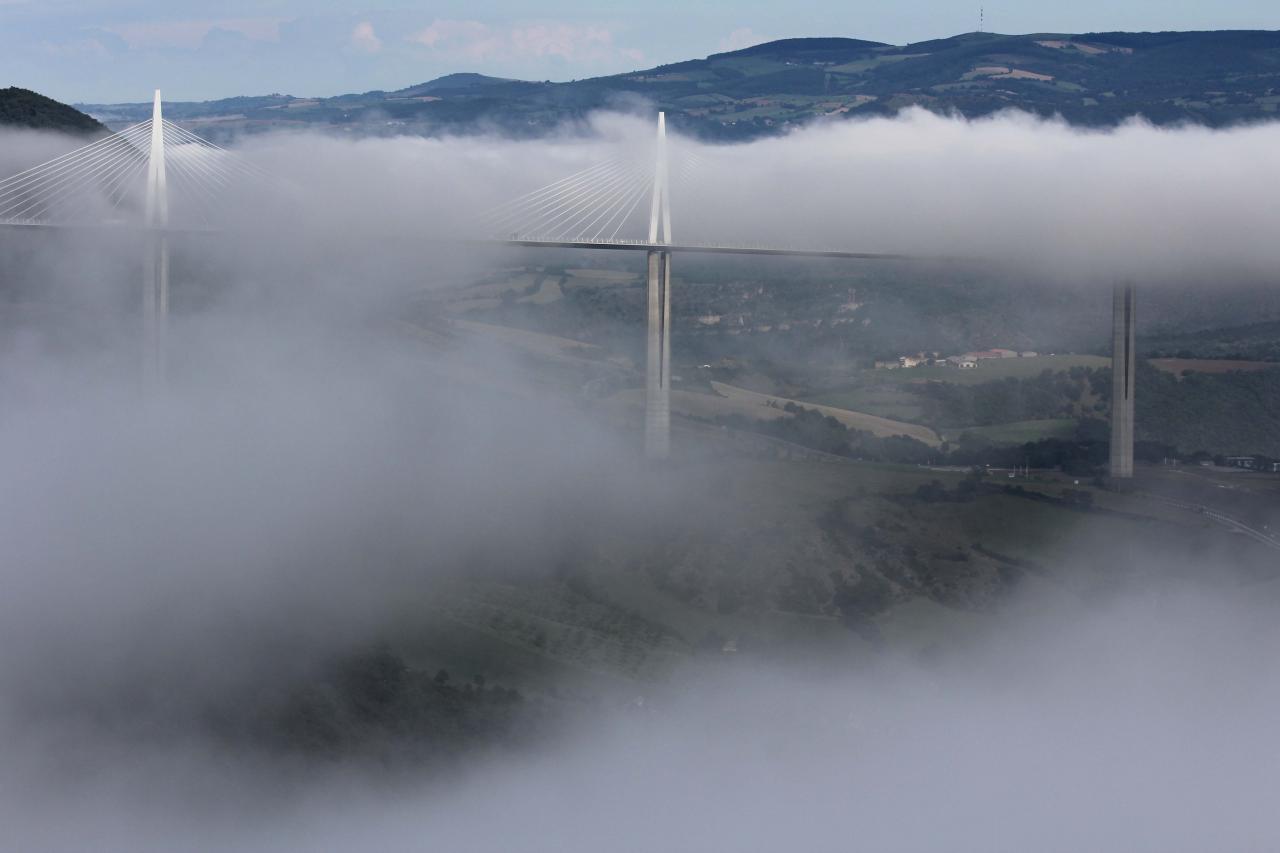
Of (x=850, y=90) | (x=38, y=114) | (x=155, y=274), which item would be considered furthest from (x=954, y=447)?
(x=850, y=90)

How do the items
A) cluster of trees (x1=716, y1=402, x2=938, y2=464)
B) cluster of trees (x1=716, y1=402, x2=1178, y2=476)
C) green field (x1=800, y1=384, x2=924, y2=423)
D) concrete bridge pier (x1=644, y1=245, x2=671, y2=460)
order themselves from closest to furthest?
concrete bridge pier (x1=644, y1=245, x2=671, y2=460) → cluster of trees (x1=716, y1=402, x2=1178, y2=476) → cluster of trees (x1=716, y1=402, x2=938, y2=464) → green field (x1=800, y1=384, x2=924, y2=423)

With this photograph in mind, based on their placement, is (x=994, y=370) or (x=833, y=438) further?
(x=994, y=370)

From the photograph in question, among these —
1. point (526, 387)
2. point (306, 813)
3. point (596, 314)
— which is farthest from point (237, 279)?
point (306, 813)

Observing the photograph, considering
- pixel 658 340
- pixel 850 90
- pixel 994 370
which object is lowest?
pixel 994 370

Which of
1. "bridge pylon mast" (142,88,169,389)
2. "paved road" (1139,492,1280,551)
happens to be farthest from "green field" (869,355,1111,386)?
"bridge pylon mast" (142,88,169,389)

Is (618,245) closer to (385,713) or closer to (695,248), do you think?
(695,248)

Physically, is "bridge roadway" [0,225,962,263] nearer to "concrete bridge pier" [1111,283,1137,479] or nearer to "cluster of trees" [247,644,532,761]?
"concrete bridge pier" [1111,283,1137,479]
